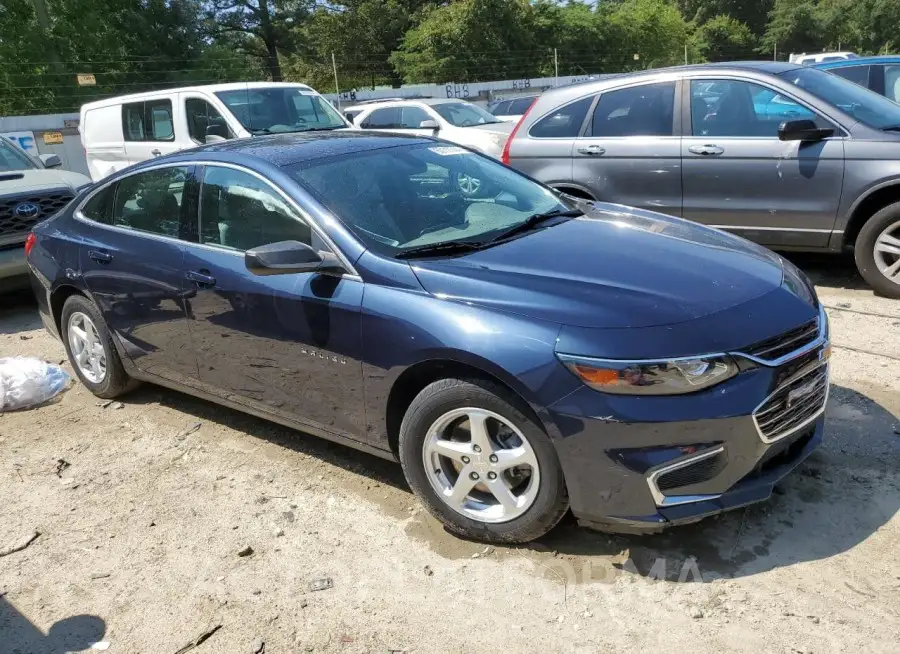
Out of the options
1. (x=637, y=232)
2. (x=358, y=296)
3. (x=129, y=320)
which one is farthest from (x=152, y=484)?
(x=637, y=232)

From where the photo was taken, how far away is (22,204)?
Result: 7.35 meters

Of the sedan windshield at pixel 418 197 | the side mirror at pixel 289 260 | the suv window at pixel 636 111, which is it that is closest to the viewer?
the side mirror at pixel 289 260

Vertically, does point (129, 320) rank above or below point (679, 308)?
below

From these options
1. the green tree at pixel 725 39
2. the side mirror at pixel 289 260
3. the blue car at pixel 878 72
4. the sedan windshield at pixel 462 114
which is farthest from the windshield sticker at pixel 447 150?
the green tree at pixel 725 39

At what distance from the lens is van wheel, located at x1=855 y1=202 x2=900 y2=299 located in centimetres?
572

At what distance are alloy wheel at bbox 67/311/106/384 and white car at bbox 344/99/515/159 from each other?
8.01 meters

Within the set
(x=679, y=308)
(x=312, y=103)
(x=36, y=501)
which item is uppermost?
(x=312, y=103)

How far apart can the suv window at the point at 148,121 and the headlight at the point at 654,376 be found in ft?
28.7

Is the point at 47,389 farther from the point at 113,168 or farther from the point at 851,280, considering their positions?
the point at 113,168

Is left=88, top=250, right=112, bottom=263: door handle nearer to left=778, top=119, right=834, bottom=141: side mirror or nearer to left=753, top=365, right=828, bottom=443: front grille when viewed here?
left=753, top=365, right=828, bottom=443: front grille

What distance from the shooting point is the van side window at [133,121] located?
10.6 m

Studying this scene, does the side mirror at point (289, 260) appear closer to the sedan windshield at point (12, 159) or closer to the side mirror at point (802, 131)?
the side mirror at point (802, 131)

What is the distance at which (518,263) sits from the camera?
3301 millimetres

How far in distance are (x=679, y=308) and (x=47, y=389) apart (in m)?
4.30
